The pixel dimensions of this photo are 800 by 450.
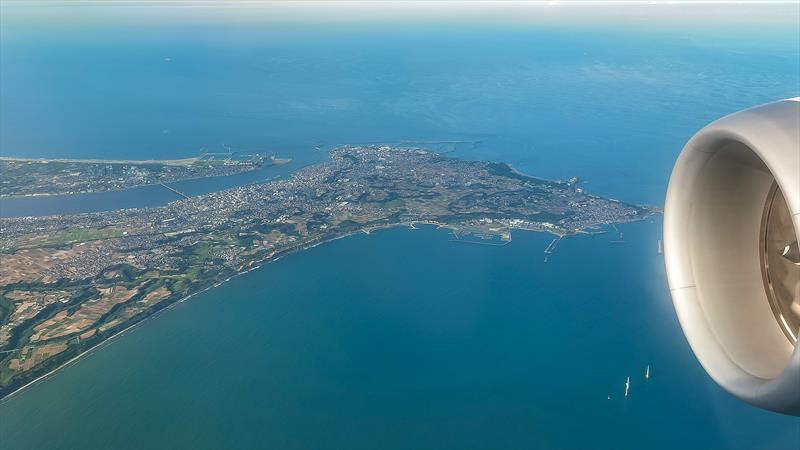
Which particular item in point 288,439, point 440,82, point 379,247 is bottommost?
point 288,439

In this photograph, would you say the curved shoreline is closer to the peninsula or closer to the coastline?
the coastline

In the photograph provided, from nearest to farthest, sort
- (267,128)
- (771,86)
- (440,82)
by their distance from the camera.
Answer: (267,128), (771,86), (440,82)

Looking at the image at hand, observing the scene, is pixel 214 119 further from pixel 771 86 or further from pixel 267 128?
pixel 771 86

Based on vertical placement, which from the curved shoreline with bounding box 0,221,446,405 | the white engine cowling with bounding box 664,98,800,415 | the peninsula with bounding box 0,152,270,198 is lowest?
the curved shoreline with bounding box 0,221,446,405

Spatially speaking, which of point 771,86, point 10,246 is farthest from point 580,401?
point 771,86

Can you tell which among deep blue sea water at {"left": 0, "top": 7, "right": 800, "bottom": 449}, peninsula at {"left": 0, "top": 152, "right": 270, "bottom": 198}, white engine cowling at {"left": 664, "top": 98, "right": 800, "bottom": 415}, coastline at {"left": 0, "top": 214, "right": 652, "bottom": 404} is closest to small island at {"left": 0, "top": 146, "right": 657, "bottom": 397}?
coastline at {"left": 0, "top": 214, "right": 652, "bottom": 404}

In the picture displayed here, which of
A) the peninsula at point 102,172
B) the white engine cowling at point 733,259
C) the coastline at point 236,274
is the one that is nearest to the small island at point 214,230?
the coastline at point 236,274
